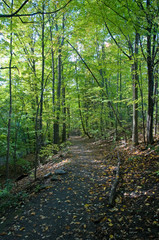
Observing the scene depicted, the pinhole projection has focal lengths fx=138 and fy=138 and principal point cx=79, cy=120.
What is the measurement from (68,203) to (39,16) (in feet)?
21.5

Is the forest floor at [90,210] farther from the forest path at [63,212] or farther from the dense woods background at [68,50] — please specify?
the dense woods background at [68,50]

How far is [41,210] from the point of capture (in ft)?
11.9

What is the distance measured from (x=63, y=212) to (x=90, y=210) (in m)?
0.68

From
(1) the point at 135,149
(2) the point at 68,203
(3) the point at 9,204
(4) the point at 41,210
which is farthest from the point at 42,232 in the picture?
(1) the point at 135,149

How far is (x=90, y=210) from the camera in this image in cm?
342

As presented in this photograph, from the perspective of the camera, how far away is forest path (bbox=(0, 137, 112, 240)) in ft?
9.40

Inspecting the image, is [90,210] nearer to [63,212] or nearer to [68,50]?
[63,212]

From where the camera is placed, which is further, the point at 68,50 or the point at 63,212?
the point at 68,50

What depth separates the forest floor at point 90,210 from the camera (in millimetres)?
2672

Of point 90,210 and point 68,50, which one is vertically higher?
point 68,50

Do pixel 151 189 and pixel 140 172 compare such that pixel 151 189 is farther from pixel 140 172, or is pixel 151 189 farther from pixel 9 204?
pixel 9 204

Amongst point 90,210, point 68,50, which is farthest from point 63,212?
point 68,50

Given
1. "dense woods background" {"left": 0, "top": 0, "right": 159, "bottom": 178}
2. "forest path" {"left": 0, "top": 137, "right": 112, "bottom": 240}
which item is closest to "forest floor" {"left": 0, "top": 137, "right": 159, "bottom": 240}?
"forest path" {"left": 0, "top": 137, "right": 112, "bottom": 240}

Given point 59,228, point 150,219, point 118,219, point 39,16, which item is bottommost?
point 59,228
